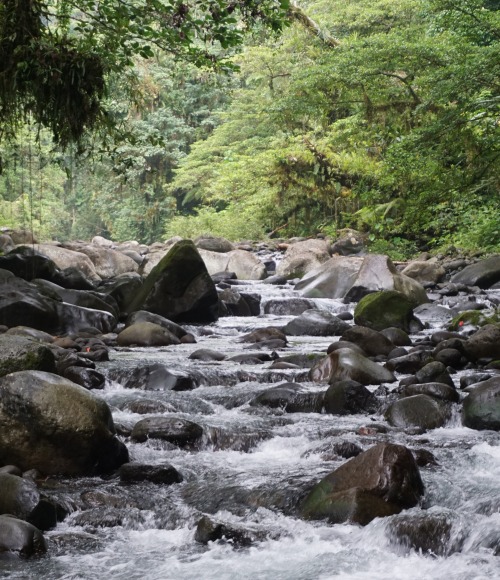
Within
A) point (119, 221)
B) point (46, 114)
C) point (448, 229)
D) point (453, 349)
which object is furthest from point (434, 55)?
point (119, 221)

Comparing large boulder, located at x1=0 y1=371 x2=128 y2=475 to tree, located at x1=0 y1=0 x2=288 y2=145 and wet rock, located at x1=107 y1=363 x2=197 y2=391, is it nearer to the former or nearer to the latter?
wet rock, located at x1=107 y1=363 x2=197 y2=391

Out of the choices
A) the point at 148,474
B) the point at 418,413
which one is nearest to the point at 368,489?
the point at 148,474

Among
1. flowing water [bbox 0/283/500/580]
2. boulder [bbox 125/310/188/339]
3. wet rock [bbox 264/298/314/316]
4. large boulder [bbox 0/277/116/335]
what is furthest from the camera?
wet rock [bbox 264/298/314/316]

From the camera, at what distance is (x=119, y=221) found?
39.0m

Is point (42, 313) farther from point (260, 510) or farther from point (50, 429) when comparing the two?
point (260, 510)

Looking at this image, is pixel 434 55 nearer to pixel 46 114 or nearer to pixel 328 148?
pixel 328 148

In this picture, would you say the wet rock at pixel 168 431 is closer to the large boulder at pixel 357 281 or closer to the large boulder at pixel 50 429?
the large boulder at pixel 50 429

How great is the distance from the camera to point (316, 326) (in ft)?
36.2

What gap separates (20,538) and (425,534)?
2042 mm

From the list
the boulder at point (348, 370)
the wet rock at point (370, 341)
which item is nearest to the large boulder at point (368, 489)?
the boulder at point (348, 370)

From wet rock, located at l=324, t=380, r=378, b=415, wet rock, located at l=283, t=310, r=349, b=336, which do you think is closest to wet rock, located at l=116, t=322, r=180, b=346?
wet rock, located at l=283, t=310, r=349, b=336

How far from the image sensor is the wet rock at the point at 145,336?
384 inches

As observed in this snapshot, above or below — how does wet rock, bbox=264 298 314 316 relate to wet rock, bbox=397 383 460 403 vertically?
above

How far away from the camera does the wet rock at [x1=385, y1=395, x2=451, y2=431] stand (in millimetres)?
5887
